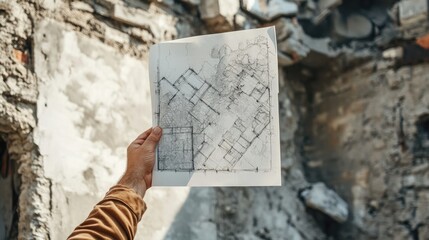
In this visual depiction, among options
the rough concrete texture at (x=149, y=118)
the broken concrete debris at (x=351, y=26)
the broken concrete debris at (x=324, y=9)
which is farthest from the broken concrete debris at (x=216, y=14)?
the broken concrete debris at (x=351, y=26)

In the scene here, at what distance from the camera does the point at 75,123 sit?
2324 millimetres

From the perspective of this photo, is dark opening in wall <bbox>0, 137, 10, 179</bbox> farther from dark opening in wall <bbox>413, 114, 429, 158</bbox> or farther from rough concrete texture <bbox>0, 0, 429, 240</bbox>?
dark opening in wall <bbox>413, 114, 429, 158</bbox>

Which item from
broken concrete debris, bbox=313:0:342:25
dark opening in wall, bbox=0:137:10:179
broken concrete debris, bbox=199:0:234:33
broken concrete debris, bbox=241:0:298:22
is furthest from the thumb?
broken concrete debris, bbox=313:0:342:25

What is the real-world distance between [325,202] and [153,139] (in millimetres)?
2103

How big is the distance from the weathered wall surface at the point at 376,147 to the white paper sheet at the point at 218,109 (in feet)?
6.37

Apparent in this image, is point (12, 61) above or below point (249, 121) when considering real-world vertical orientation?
above

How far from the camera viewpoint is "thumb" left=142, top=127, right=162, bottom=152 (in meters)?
1.54

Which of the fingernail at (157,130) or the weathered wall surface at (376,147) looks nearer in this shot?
the fingernail at (157,130)

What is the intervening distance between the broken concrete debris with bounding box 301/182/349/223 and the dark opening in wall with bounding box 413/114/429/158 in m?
0.53

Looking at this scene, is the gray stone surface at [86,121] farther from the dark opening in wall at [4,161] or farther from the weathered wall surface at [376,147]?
the weathered wall surface at [376,147]

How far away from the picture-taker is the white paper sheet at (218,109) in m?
1.63

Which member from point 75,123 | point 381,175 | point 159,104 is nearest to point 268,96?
point 159,104

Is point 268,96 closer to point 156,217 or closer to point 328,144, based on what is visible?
point 156,217

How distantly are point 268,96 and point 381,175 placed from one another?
2.04 metres
